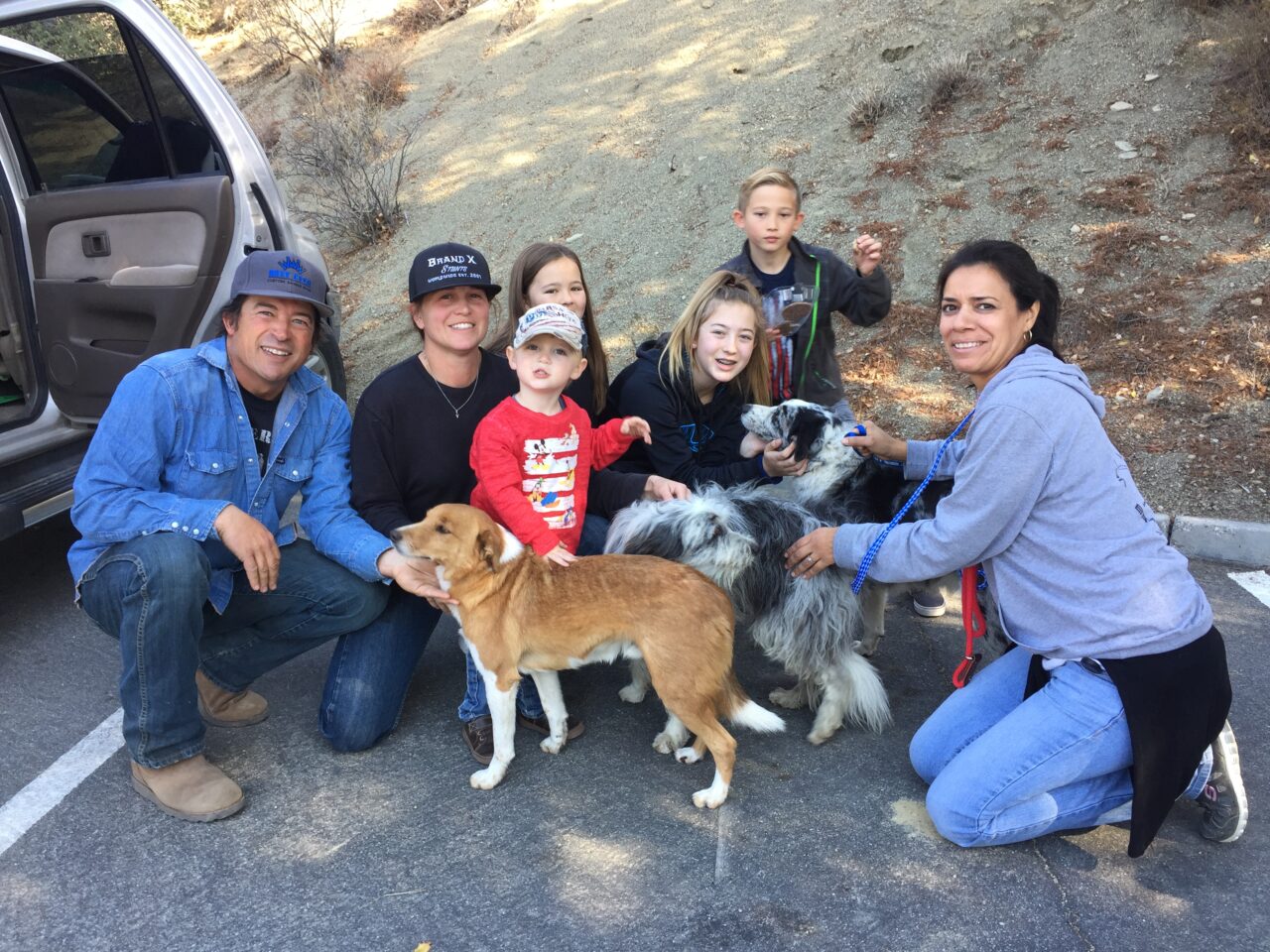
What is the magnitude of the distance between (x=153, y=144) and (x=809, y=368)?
387 centimetres

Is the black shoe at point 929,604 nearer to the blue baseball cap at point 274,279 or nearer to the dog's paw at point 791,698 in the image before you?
the dog's paw at point 791,698

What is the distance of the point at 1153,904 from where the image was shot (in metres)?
2.61

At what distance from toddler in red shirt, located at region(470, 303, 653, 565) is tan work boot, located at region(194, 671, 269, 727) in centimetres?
123

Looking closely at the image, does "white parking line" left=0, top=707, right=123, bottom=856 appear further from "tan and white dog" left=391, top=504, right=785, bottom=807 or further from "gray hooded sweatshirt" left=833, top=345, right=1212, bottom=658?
"gray hooded sweatshirt" left=833, top=345, right=1212, bottom=658

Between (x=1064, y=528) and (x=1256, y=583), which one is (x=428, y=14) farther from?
(x=1064, y=528)

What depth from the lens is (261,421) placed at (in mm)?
3422

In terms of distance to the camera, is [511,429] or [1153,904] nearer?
[1153,904]

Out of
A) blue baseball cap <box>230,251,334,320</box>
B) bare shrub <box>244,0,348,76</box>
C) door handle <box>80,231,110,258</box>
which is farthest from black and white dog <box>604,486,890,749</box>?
bare shrub <box>244,0,348,76</box>

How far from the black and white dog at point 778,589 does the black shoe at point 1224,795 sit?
1078mm

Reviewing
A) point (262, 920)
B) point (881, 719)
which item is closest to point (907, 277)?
point (881, 719)

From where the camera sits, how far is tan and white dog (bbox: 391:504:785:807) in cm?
304

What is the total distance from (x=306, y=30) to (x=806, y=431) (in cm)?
1659

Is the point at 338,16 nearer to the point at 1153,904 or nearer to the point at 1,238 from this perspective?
the point at 1,238

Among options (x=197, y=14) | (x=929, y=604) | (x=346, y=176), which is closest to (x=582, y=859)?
(x=929, y=604)
